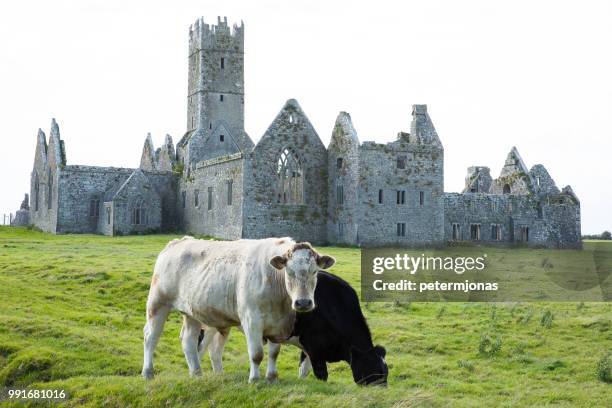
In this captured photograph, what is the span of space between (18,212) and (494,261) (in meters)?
54.2

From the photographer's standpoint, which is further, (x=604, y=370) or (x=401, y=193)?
(x=401, y=193)

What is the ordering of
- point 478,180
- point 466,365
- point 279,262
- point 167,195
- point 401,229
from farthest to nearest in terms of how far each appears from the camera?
point 478,180
point 167,195
point 401,229
point 466,365
point 279,262

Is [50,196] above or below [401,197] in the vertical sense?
above

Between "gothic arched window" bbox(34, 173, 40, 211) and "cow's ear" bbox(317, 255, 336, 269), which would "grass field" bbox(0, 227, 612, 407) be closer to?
"cow's ear" bbox(317, 255, 336, 269)

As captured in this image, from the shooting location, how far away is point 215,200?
179 ft

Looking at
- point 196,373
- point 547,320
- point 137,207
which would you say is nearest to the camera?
point 196,373

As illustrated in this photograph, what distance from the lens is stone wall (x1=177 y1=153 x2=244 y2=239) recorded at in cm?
5122

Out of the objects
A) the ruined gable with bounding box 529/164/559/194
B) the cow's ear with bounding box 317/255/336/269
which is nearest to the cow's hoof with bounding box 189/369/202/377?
the cow's ear with bounding box 317/255/336/269

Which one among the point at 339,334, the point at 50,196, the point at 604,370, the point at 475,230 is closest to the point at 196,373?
the point at 339,334

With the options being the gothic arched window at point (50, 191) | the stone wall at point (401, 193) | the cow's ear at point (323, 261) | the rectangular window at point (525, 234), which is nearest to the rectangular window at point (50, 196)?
the gothic arched window at point (50, 191)

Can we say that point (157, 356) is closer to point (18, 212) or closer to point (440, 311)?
point (440, 311)

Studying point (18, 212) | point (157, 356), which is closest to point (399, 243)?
point (157, 356)

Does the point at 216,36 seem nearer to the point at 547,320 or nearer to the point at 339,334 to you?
the point at 547,320

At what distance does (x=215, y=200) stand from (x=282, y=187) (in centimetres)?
518
